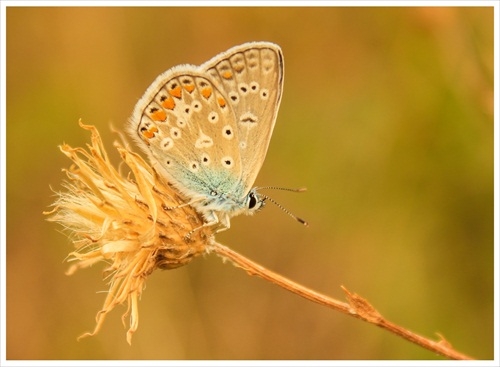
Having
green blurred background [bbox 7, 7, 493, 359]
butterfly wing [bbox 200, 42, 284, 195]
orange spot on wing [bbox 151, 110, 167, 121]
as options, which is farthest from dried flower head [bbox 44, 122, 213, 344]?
green blurred background [bbox 7, 7, 493, 359]

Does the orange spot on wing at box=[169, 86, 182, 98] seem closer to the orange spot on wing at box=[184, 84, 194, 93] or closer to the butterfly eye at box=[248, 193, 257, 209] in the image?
the orange spot on wing at box=[184, 84, 194, 93]

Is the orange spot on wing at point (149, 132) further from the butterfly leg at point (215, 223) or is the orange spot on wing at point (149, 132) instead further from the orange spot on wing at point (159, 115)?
the butterfly leg at point (215, 223)

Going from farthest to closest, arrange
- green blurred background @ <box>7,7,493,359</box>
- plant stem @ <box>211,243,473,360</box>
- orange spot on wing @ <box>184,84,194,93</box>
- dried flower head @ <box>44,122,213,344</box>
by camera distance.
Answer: green blurred background @ <box>7,7,493,359</box>
orange spot on wing @ <box>184,84,194,93</box>
dried flower head @ <box>44,122,213,344</box>
plant stem @ <box>211,243,473,360</box>

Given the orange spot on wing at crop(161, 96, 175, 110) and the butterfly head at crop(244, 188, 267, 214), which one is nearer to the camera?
the orange spot on wing at crop(161, 96, 175, 110)

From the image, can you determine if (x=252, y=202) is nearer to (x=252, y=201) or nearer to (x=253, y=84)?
(x=252, y=201)

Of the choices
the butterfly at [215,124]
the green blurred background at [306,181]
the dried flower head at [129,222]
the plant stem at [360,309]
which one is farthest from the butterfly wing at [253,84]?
the green blurred background at [306,181]

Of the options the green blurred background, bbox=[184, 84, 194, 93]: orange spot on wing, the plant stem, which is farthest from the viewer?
the green blurred background

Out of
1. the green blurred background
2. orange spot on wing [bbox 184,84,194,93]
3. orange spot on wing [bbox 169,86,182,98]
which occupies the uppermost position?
orange spot on wing [bbox 184,84,194,93]

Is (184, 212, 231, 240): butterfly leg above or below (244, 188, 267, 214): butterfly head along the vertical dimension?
below
